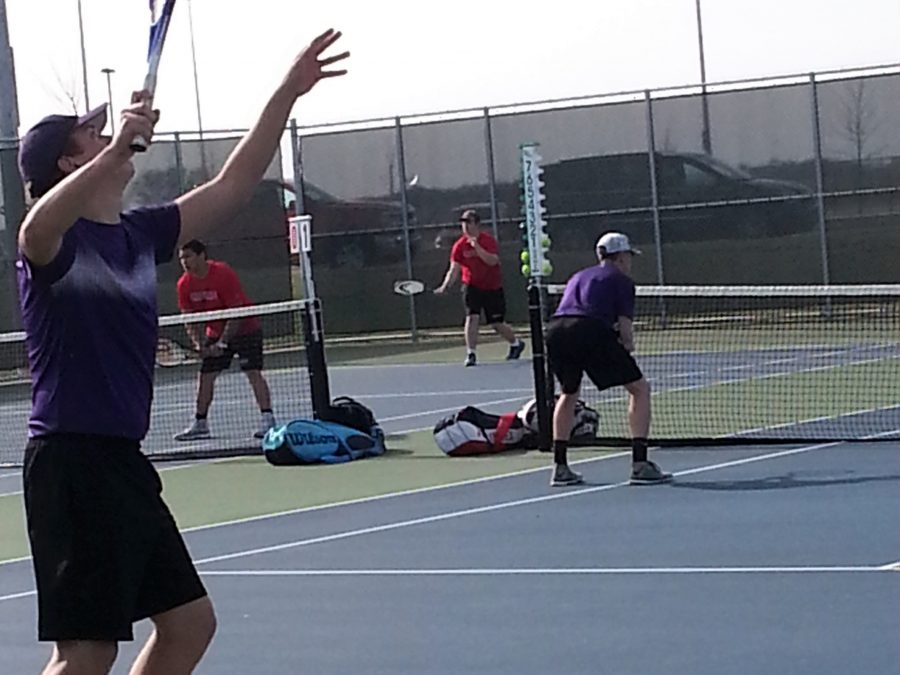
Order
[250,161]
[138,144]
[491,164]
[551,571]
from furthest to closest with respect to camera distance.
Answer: [491,164], [551,571], [250,161], [138,144]

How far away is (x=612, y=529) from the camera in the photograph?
898 cm

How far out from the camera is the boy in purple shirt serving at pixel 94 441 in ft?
13.9

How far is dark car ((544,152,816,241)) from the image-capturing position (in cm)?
2314

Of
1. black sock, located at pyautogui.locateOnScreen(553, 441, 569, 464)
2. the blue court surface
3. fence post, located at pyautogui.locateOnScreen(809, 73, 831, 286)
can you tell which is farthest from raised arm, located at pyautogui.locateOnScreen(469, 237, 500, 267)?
black sock, located at pyautogui.locateOnScreen(553, 441, 569, 464)

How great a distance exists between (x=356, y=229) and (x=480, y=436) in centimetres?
Answer: 1334

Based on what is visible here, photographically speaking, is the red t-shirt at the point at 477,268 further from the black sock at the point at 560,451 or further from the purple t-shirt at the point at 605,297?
the black sock at the point at 560,451

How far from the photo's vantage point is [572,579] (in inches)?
306

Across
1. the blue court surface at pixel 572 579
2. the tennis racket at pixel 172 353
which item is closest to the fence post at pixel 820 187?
the tennis racket at pixel 172 353

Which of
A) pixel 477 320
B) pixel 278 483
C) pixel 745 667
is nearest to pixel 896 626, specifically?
pixel 745 667

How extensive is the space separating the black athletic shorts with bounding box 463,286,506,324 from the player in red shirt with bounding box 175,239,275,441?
540 centimetres

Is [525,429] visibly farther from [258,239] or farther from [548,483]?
[258,239]

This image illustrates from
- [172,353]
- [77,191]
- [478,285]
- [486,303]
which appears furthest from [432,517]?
[172,353]

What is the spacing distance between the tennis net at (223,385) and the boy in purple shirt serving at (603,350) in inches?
90.4

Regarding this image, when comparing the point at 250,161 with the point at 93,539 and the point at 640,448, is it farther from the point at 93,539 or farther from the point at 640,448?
the point at 640,448
